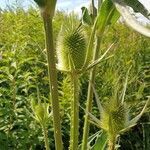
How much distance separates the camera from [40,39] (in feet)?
12.1

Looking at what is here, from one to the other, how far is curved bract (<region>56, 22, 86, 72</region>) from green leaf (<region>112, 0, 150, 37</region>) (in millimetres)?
542

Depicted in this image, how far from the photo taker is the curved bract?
119 cm

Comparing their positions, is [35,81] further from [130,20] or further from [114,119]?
[130,20]

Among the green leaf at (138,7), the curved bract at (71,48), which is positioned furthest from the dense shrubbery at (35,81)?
the green leaf at (138,7)

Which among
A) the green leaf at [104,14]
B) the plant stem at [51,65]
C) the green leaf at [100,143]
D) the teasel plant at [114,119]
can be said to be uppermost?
the green leaf at [104,14]

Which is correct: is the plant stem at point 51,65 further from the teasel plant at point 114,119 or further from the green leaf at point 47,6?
the teasel plant at point 114,119

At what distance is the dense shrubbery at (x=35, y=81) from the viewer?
91.7 inches

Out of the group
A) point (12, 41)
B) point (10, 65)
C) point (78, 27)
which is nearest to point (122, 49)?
point (12, 41)

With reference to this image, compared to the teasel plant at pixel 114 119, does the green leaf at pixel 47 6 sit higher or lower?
higher

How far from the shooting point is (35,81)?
103 inches

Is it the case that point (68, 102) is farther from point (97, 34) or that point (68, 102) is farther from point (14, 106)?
point (97, 34)

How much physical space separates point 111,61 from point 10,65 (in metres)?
1.18

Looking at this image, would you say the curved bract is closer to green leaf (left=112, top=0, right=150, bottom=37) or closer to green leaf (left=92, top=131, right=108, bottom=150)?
green leaf (left=92, top=131, right=108, bottom=150)

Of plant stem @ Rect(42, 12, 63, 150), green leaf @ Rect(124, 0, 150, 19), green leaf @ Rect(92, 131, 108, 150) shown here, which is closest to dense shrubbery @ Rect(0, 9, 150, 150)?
green leaf @ Rect(92, 131, 108, 150)
